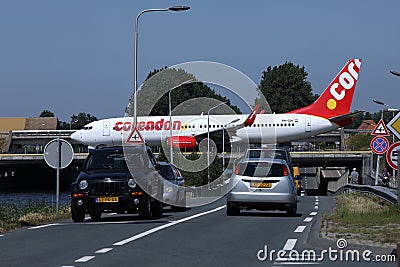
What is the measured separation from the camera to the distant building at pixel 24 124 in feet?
530

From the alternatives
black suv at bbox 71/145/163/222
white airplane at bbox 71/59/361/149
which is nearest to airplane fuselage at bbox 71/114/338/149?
white airplane at bbox 71/59/361/149

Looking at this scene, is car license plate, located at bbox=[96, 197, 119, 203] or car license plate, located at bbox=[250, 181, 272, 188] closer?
car license plate, located at bbox=[96, 197, 119, 203]

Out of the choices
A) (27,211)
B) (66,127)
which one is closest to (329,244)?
(27,211)

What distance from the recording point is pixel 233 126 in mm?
77375

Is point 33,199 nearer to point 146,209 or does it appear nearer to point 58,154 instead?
point 58,154

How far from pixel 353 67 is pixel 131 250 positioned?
74.2 m

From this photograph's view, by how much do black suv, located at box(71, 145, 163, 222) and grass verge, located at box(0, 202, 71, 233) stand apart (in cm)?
131

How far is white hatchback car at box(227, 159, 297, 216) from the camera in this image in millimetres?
21859

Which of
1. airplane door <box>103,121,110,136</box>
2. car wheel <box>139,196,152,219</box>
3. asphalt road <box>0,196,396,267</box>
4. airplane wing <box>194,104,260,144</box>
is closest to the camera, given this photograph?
asphalt road <box>0,196,396,267</box>

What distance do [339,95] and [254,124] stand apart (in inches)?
420

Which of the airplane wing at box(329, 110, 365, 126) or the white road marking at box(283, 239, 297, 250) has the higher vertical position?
the airplane wing at box(329, 110, 365, 126)

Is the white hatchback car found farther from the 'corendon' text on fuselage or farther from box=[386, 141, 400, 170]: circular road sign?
the 'corendon' text on fuselage

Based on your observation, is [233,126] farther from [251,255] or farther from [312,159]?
[251,255]

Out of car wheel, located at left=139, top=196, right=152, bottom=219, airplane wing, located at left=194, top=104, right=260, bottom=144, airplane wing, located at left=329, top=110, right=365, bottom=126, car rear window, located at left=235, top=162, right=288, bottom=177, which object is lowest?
car wheel, located at left=139, top=196, right=152, bottom=219
